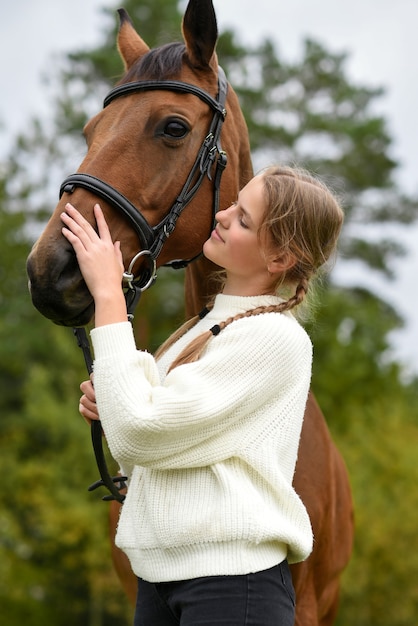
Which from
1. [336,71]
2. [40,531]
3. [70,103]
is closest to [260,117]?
[336,71]

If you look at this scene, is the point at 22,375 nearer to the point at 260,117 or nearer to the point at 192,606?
the point at 260,117

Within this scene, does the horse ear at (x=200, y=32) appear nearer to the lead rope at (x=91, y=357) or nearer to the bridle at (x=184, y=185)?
the bridle at (x=184, y=185)

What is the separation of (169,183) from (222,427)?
3.23 feet

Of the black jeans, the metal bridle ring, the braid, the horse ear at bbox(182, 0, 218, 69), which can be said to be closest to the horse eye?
the horse ear at bbox(182, 0, 218, 69)

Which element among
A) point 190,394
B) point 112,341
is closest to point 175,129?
point 112,341

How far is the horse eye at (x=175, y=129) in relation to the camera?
2979mm

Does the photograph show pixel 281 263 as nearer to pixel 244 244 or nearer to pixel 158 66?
pixel 244 244

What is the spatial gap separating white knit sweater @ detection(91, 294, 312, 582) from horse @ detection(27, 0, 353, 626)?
1.25ft

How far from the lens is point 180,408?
7.65 ft

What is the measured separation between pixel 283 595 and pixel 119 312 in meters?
0.96

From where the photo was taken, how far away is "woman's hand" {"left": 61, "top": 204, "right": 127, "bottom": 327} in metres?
2.48

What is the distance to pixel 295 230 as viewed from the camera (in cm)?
261

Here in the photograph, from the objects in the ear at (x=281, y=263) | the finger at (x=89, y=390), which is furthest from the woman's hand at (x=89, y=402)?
the ear at (x=281, y=263)

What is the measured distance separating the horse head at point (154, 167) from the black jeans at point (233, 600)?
0.91 meters
